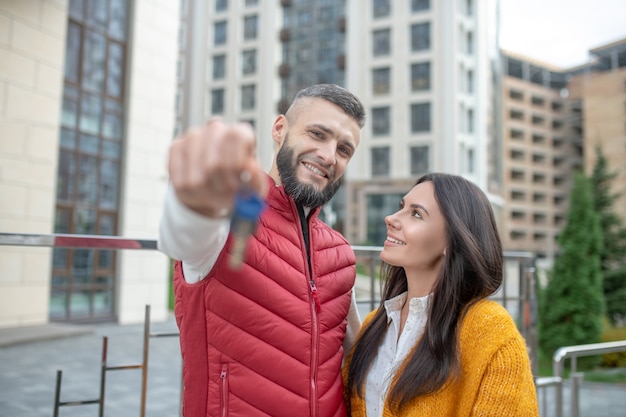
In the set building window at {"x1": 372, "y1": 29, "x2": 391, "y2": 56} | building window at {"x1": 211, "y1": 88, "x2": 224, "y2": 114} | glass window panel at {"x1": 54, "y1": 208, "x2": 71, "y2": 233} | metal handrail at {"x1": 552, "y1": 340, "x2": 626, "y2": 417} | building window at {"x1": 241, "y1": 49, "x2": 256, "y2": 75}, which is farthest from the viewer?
building window at {"x1": 211, "y1": 88, "x2": 224, "y2": 114}

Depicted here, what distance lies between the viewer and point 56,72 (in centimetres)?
1129

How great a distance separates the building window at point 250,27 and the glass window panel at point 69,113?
2475 cm

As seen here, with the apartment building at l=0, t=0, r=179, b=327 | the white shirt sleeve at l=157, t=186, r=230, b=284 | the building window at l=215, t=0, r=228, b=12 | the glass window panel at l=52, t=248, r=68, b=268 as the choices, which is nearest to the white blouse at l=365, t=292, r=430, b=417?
the white shirt sleeve at l=157, t=186, r=230, b=284

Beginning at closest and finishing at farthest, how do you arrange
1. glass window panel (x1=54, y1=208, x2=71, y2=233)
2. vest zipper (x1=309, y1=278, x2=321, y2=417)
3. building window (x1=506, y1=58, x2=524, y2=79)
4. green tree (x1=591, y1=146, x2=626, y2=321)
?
1. vest zipper (x1=309, y1=278, x2=321, y2=417)
2. glass window panel (x1=54, y1=208, x2=71, y2=233)
3. green tree (x1=591, y1=146, x2=626, y2=321)
4. building window (x1=506, y1=58, x2=524, y2=79)

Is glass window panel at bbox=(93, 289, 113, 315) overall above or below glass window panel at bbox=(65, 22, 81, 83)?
below

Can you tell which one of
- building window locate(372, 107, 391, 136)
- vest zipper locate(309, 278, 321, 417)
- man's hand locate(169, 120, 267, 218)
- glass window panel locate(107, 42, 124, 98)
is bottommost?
vest zipper locate(309, 278, 321, 417)

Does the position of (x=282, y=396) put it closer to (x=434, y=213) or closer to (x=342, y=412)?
(x=342, y=412)

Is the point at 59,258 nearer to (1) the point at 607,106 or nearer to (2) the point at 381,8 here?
(2) the point at 381,8

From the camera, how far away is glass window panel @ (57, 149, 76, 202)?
1183cm

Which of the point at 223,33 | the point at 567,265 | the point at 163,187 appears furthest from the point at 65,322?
the point at 223,33

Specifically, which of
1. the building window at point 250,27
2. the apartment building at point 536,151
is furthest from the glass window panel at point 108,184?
the apartment building at point 536,151

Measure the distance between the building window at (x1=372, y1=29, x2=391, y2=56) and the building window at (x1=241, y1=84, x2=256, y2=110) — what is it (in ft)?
26.4

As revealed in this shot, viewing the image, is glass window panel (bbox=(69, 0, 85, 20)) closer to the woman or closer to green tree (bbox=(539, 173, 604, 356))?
green tree (bbox=(539, 173, 604, 356))

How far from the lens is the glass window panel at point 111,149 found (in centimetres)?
1286
